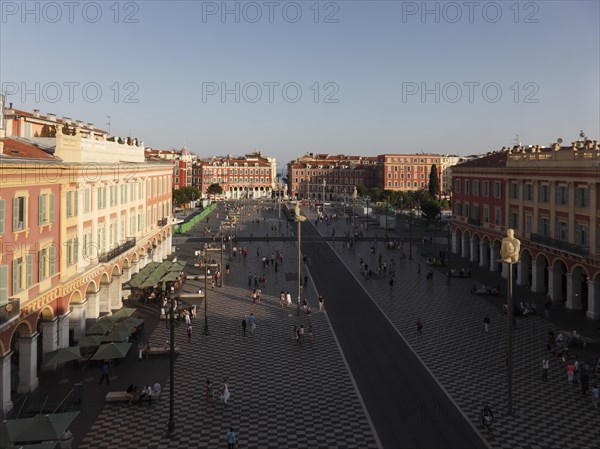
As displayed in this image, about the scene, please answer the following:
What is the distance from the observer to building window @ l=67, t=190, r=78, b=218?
30328mm

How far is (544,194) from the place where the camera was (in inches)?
1781

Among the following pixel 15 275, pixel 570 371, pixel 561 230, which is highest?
pixel 561 230

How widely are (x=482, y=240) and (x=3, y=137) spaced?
45225mm

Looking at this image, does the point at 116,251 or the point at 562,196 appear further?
the point at 562,196

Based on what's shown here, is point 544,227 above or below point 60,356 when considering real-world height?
above

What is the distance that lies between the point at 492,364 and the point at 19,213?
2340 centimetres

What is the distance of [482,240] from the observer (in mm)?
59125

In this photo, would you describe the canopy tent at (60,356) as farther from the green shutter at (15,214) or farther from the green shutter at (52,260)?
the green shutter at (15,214)

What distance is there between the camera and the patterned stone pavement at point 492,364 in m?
22.0

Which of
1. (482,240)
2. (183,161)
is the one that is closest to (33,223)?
(482,240)

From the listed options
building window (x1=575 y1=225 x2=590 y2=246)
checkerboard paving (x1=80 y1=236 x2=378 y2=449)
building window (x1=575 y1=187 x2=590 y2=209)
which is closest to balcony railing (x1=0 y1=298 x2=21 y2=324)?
checkerboard paving (x1=80 y1=236 x2=378 y2=449)

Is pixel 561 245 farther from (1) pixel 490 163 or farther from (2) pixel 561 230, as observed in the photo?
(1) pixel 490 163

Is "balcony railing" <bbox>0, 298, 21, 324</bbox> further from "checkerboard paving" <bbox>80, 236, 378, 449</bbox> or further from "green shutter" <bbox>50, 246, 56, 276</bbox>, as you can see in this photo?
"checkerboard paving" <bbox>80, 236, 378, 449</bbox>

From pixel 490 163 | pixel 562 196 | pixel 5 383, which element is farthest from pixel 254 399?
pixel 490 163
